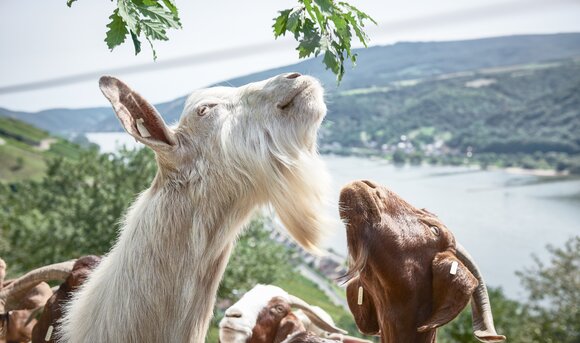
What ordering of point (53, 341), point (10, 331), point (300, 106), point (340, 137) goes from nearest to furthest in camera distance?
point (300, 106) < point (53, 341) < point (10, 331) < point (340, 137)

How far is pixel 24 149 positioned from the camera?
13.2 metres

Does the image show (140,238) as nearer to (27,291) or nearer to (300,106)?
(300,106)

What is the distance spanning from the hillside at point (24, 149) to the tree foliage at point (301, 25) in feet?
38.3

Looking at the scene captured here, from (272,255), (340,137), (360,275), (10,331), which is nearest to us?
(360,275)

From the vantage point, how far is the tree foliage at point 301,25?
1404mm

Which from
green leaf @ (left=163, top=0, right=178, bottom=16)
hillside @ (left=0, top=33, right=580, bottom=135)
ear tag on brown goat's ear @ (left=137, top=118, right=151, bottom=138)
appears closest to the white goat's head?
ear tag on brown goat's ear @ (left=137, top=118, right=151, bottom=138)

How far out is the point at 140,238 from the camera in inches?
54.9

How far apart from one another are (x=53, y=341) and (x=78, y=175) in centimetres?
1215

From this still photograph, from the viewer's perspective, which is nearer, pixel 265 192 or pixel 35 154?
pixel 265 192

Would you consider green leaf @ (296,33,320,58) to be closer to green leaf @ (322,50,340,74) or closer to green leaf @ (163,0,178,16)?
green leaf @ (322,50,340,74)

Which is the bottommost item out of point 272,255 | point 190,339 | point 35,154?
point 272,255

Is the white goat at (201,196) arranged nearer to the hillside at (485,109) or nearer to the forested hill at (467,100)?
the forested hill at (467,100)

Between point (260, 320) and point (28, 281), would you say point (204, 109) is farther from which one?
point (28, 281)

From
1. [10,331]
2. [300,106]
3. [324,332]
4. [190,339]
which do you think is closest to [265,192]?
[300,106]
